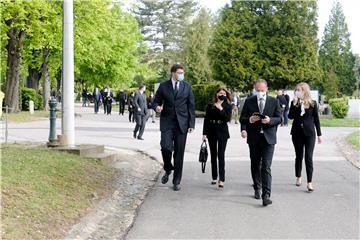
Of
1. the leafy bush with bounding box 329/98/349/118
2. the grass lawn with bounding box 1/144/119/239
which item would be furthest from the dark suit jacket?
the leafy bush with bounding box 329/98/349/118

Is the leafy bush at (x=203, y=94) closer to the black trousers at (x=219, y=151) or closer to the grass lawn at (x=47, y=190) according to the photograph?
the grass lawn at (x=47, y=190)

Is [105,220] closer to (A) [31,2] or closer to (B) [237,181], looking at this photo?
(B) [237,181]

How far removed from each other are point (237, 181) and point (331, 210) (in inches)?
106

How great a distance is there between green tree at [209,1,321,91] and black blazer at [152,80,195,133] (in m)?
35.1

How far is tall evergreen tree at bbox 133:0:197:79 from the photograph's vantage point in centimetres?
7900

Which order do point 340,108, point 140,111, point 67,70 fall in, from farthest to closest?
point 340,108, point 140,111, point 67,70

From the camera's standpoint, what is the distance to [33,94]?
38.4 m

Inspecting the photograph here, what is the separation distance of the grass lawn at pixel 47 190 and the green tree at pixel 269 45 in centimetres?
3463

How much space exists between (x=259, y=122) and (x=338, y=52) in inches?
3295

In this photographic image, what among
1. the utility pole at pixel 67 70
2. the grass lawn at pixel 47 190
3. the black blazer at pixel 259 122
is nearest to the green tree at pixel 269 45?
the utility pole at pixel 67 70

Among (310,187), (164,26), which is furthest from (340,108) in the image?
(164,26)

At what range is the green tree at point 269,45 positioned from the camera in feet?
145

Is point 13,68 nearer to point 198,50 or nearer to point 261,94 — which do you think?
point 261,94

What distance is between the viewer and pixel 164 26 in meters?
79.5
